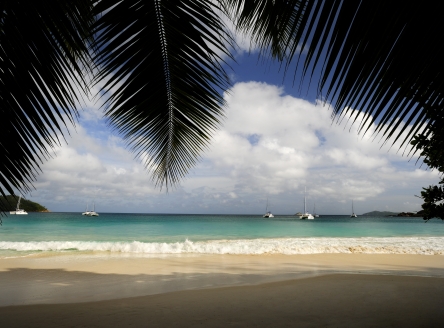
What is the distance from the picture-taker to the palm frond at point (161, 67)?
6.63 feet

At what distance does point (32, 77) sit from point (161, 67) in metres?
1.10

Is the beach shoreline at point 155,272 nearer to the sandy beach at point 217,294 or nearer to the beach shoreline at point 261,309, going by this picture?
the sandy beach at point 217,294

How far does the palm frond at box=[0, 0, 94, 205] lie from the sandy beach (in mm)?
3973

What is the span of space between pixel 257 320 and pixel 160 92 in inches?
150

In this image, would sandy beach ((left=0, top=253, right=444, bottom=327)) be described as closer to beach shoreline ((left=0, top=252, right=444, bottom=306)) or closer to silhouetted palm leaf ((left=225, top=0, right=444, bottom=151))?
beach shoreline ((left=0, top=252, right=444, bottom=306))

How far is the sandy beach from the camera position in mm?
4770

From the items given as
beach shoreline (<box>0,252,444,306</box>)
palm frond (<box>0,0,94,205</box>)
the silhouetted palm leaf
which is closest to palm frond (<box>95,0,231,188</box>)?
palm frond (<box>0,0,94,205</box>)

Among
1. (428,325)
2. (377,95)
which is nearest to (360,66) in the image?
(377,95)

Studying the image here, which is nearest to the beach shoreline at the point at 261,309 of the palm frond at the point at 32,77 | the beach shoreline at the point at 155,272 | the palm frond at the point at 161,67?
the beach shoreline at the point at 155,272

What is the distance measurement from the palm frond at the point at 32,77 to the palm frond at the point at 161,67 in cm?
60

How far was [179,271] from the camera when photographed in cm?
896

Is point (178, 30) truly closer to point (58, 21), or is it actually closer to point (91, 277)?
point (58, 21)

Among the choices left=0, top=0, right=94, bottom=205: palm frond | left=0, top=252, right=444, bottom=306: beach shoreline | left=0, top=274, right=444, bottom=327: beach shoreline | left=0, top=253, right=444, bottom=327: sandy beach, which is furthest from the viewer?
left=0, top=252, right=444, bottom=306: beach shoreline

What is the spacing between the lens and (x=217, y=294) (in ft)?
20.4
